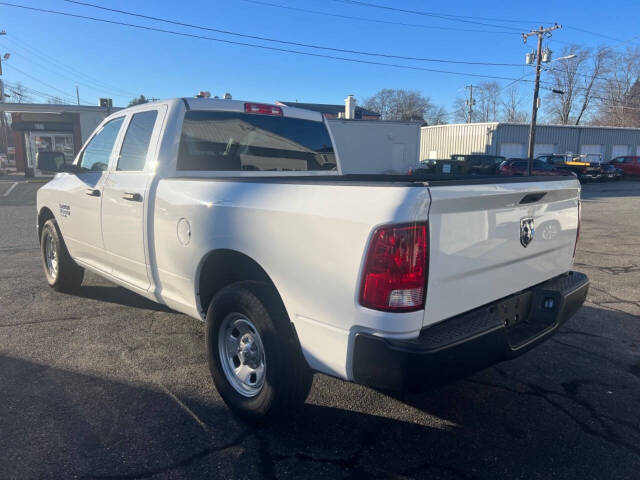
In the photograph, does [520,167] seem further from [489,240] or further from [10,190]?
[489,240]

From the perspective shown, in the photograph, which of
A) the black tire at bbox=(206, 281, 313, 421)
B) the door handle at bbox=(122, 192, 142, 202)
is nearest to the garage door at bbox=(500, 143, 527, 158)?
the door handle at bbox=(122, 192, 142, 202)

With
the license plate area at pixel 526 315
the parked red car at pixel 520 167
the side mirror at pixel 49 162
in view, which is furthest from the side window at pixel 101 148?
the parked red car at pixel 520 167

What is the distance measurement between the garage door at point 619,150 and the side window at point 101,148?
49525 millimetres

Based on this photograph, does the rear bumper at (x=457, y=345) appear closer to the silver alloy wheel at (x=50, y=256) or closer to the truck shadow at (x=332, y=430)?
the truck shadow at (x=332, y=430)

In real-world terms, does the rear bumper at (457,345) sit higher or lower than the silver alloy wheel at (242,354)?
higher

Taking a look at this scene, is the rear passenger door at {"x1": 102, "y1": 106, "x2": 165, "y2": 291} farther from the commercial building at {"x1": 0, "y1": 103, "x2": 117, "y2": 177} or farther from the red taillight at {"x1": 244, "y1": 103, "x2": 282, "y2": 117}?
the commercial building at {"x1": 0, "y1": 103, "x2": 117, "y2": 177}

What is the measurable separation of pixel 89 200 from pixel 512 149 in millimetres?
40660

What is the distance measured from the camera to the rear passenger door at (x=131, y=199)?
12.1 feet

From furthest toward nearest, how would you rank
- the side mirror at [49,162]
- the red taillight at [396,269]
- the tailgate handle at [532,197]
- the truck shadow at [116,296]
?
the truck shadow at [116,296]
the side mirror at [49,162]
the tailgate handle at [532,197]
the red taillight at [396,269]

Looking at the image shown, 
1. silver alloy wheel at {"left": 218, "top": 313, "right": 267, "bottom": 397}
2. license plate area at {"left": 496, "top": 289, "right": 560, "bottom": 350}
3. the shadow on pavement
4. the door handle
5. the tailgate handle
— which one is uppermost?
the tailgate handle

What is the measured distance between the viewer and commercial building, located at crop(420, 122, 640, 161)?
3938 centimetres

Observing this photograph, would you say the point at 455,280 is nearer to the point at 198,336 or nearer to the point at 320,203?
the point at 320,203

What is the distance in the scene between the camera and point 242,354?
2.96 m

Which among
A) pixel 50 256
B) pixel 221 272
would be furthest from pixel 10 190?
pixel 221 272
